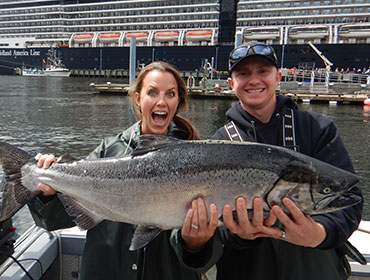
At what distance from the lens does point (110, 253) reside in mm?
2545

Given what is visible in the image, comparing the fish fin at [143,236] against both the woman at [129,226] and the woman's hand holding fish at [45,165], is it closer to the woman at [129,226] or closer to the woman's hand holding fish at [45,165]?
the woman at [129,226]

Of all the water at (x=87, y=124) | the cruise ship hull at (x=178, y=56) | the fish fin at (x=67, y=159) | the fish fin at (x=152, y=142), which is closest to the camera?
the fish fin at (x=152, y=142)

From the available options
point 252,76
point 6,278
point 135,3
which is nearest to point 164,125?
point 252,76

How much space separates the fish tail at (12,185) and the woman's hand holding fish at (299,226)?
202 cm

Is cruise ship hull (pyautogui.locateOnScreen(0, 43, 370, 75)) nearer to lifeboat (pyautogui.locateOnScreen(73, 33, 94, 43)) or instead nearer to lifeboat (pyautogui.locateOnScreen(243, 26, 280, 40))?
lifeboat (pyautogui.locateOnScreen(73, 33, 94, 43))

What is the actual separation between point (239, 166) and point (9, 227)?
2347 millimetres

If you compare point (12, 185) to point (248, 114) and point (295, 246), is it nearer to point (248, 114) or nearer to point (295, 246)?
point (248, 114)

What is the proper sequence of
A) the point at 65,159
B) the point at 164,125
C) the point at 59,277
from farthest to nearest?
the point at 59,277 < the point at 164,125 < the point at 65,159

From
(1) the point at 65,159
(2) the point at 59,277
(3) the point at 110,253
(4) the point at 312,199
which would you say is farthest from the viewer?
(2) the point at 59,277

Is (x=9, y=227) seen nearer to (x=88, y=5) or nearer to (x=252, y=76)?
(x=252, y=76)

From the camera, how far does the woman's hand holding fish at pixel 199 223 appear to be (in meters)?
2.26

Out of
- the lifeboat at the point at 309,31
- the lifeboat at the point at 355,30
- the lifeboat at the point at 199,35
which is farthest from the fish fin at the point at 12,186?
the lifeboat at the point at 199,35

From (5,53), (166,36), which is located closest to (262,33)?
(166,36)

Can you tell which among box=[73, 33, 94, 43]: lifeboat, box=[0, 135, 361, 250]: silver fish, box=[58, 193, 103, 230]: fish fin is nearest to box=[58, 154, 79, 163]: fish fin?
box=[0, 135, 361, 250]: silver fish
